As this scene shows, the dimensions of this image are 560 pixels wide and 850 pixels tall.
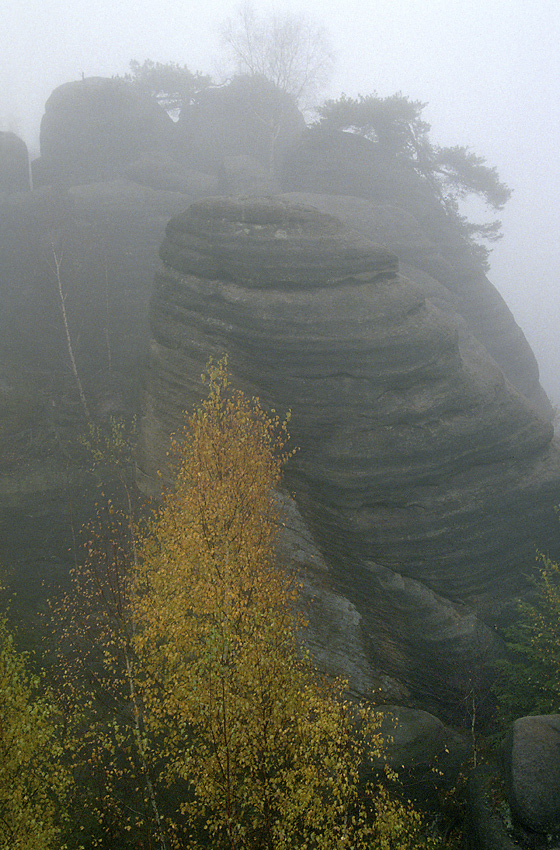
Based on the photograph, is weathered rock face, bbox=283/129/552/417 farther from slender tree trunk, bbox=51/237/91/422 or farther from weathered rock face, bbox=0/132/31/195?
weathered rock face, bbox=0/132/31/195

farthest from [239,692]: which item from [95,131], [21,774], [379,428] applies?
[95,131]

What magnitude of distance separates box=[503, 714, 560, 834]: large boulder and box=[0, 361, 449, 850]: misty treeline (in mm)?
3051

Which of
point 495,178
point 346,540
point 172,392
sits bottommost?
point 346,540

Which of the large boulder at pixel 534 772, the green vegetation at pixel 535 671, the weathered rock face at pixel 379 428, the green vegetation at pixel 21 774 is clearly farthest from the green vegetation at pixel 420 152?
the green vegetation at pixel 21 774

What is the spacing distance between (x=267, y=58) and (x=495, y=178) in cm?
2622

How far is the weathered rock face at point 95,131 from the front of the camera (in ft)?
151

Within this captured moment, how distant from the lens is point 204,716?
12406mm

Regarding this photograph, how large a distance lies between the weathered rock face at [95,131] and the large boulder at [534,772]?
48606 millimetres

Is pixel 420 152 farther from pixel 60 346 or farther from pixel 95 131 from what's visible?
pixel 60 346

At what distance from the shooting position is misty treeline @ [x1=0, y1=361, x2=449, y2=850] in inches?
459

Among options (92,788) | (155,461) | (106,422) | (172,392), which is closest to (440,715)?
(92,788)

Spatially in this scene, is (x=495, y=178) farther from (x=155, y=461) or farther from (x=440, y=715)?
(x=440, y=715)

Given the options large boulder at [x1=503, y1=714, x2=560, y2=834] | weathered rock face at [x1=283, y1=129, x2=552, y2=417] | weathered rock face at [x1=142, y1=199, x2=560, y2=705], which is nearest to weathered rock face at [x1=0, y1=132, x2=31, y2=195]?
weathered rock face at [x1=283, y1=129, x2=552, y2=417]

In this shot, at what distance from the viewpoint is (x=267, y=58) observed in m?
50.2
